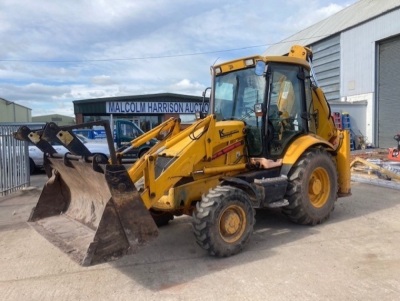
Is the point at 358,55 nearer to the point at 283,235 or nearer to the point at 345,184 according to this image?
the point at 345,184

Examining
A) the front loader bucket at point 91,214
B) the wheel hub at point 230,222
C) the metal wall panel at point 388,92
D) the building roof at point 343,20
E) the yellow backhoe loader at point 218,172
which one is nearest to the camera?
the front loader bucket at point 91,214

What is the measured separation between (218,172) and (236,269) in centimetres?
151

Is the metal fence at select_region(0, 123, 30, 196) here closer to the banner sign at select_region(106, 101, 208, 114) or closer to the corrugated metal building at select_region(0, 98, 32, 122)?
the banner sign at select_region(106, 101, 208, 114)

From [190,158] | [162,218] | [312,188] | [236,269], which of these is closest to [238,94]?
[190,158]

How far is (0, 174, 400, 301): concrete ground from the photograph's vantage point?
13.6 feet

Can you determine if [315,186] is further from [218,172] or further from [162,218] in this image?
[162,218]

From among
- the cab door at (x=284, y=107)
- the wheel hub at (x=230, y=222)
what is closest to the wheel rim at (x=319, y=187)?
the cab door at (x=284, y=107)

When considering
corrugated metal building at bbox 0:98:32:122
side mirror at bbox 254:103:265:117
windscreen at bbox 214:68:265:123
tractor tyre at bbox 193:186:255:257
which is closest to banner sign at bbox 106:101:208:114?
windscreen at bbox 214:68:265:123

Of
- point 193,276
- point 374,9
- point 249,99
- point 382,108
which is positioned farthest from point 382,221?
point 374,9

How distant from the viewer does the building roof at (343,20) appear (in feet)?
63.9

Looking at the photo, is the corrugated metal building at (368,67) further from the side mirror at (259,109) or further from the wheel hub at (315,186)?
the side mirror at (259,109)

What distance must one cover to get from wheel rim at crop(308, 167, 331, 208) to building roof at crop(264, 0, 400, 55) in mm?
14472

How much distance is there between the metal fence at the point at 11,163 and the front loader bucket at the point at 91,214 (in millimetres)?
5527

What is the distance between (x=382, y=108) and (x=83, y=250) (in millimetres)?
19077
